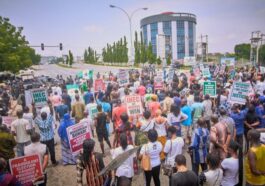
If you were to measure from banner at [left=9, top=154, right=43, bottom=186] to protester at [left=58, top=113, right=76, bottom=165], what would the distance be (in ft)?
9.74

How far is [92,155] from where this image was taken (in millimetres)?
4797

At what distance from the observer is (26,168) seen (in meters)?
4.92

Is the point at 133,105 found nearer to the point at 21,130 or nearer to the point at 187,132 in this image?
the point at 187,132

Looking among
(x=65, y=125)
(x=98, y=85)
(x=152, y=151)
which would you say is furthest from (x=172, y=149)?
(x=98, y=85)

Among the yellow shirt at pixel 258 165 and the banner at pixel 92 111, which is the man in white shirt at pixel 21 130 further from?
the yellow shirt at pixel 258 165

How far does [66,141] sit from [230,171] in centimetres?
519

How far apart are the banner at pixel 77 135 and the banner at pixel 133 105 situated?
10.4 ft

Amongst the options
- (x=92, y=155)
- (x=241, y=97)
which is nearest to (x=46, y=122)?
(x=92, y=155)

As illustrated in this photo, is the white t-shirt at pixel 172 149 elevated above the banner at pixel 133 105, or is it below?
below

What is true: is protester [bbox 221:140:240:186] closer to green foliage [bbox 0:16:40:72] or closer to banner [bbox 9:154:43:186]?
banner [bbox 9:154:43:186]

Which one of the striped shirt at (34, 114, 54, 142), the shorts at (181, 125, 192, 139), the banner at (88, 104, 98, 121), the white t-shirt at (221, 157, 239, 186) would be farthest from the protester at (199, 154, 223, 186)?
the banner at (88, 104, 98, 121)

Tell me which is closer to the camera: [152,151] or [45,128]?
[152,151]

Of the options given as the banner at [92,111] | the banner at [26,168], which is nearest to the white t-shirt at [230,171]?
the banner at [26,168]

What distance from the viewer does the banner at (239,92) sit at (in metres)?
8.93
